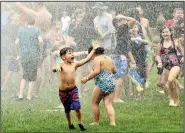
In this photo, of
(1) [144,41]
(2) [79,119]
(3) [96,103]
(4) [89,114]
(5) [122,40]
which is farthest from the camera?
(1) [144,41]

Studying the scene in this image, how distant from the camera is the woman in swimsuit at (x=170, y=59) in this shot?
1265 cm

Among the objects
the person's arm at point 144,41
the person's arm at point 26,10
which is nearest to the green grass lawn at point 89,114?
the person's arm at point 144,41

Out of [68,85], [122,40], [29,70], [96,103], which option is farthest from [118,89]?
[68,85]

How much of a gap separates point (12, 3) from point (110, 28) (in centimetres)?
183

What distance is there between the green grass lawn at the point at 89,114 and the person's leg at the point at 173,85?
14cm

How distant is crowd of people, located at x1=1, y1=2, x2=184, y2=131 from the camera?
1290 cm

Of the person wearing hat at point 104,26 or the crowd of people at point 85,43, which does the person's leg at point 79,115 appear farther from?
the person wearing hat at point 104,26

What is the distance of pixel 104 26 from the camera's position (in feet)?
43.2

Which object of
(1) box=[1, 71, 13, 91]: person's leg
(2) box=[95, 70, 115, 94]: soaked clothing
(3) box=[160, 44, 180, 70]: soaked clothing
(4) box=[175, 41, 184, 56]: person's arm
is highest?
(4) box=[175, 41, 184, 56]: person's arm

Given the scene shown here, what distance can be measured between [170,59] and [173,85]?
0.46 meters

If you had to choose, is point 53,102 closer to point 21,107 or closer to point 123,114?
point 21,107

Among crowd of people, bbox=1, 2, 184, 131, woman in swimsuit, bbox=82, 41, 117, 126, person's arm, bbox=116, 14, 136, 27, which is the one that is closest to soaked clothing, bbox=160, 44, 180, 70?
crowd of people, bbox=1, 2, 184, 131

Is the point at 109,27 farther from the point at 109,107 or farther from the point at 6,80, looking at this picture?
the point at 109,107

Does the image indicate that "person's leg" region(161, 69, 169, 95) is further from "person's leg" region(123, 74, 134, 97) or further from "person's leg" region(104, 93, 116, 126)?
"person's leg" region(104, 93, 116, 126)
